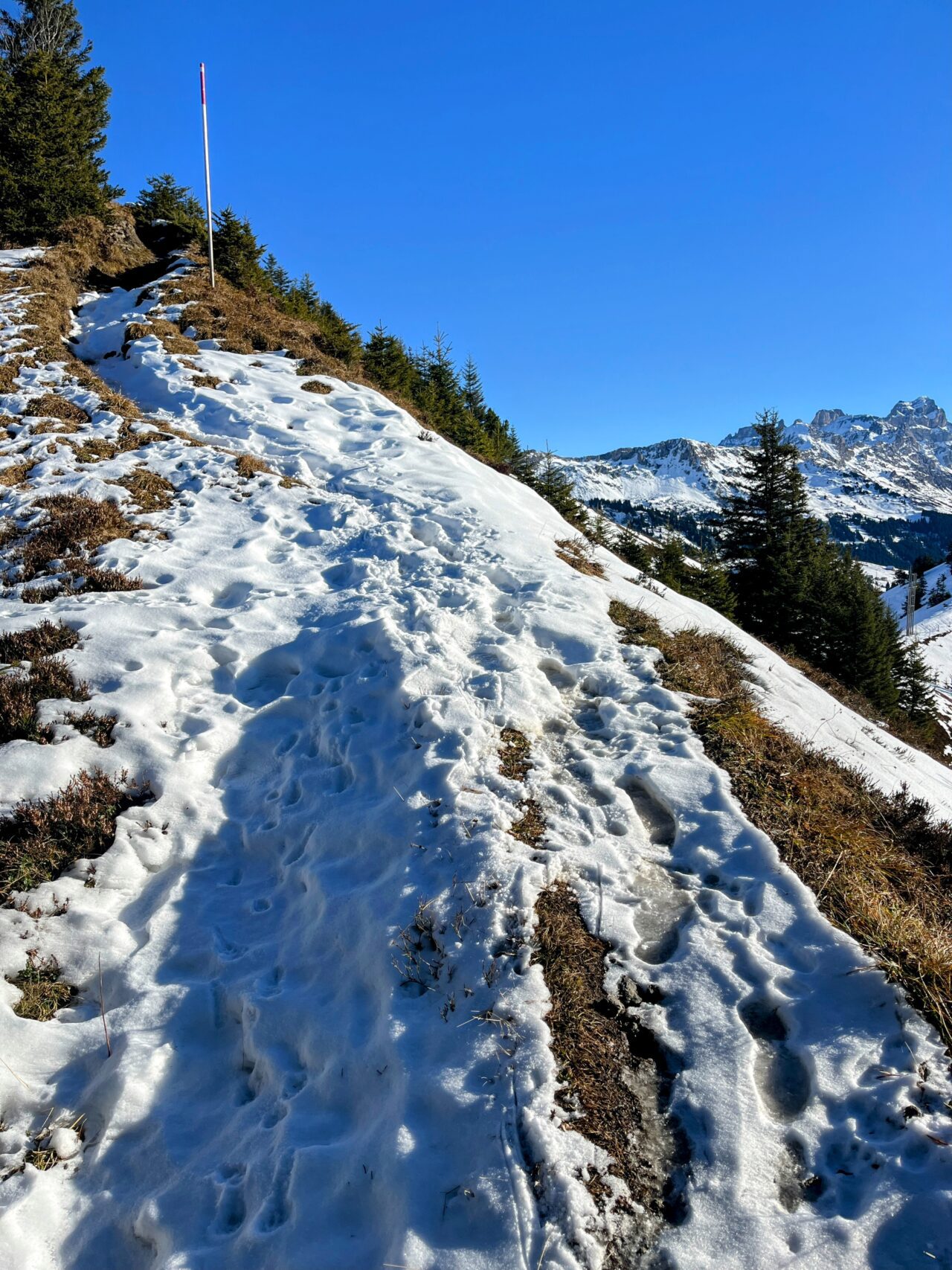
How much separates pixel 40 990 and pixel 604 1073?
381 cm

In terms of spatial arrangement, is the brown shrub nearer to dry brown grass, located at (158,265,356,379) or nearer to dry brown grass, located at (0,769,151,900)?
dry brown grass, located at (158,265,356,379)

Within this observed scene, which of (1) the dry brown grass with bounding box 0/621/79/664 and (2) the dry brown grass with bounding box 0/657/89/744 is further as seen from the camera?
(1) the dry brown grass with bounding box 0/621/79/664

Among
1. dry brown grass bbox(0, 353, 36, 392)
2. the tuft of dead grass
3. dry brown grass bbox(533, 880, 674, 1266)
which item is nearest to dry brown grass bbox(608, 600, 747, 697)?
the tuft of dead grass

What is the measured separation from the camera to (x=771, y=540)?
2870cm

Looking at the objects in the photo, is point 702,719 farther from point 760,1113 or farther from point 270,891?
point 270,891

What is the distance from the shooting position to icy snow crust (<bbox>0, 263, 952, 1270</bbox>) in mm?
2938

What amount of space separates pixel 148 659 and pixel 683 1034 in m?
6.37

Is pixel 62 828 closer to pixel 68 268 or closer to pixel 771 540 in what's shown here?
pixel 68 268

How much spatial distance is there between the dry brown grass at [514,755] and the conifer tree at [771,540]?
24.0 meters

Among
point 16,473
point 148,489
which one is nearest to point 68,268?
point 16,473

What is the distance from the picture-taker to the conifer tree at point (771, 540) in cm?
2664

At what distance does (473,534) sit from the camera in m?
10.6

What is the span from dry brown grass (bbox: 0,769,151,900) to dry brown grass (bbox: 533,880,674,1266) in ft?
12.6

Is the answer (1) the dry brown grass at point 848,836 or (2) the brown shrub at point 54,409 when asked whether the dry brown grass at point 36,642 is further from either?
(2) the brown shrub at point 54,409
